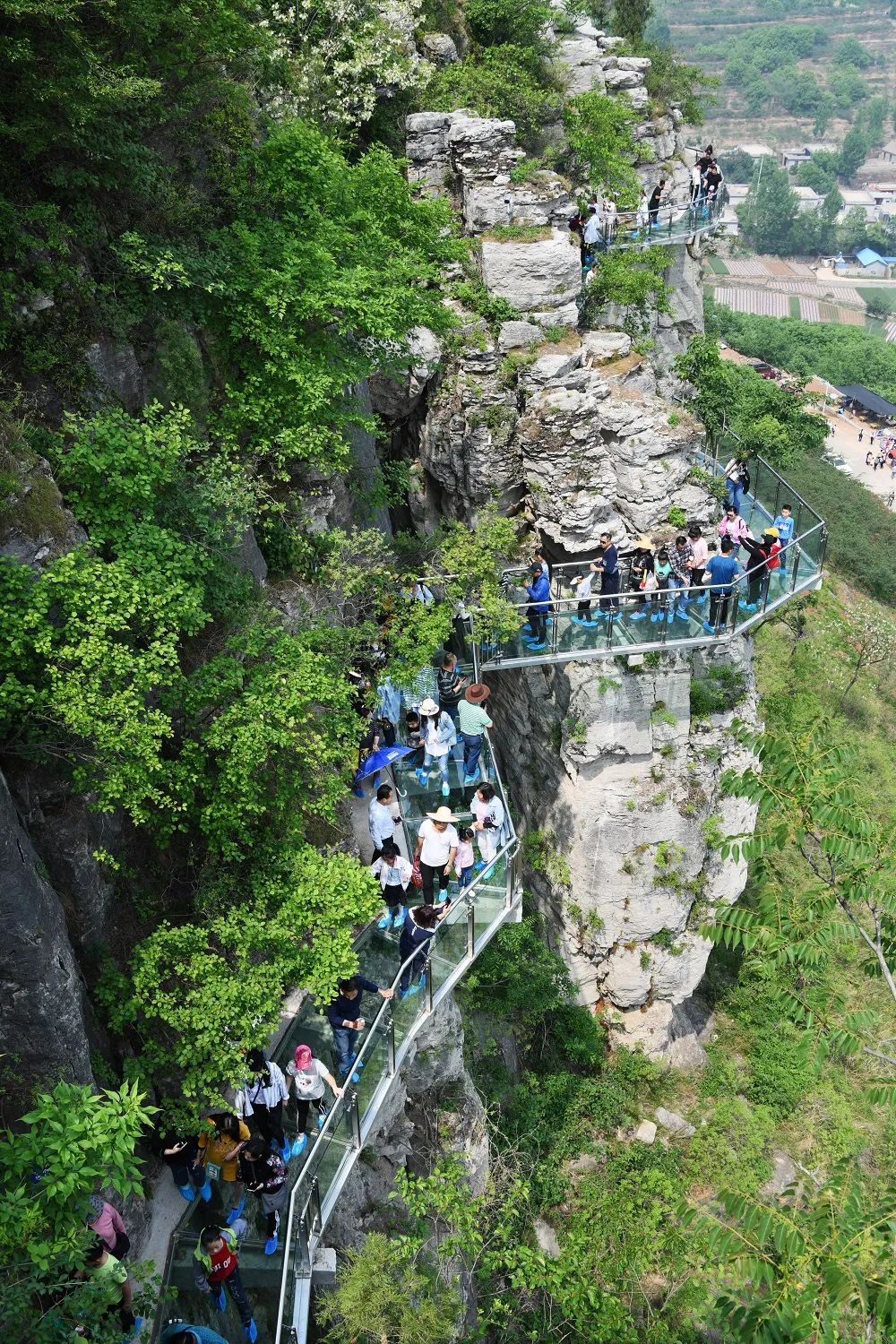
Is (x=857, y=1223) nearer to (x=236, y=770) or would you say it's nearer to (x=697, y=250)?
(x=236, y=770)

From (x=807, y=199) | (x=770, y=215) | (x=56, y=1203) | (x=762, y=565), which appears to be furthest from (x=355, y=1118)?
(x=807, y=199)

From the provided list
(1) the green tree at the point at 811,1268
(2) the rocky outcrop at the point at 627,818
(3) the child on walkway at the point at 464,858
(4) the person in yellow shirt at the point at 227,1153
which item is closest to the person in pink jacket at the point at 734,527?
(2) the rocky outcrop at the point at 627,818

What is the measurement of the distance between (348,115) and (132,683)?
46.1ft

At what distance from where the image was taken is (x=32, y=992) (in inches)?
352

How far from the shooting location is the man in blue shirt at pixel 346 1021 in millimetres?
11305

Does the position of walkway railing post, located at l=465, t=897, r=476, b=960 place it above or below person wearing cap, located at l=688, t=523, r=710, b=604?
Answer: below

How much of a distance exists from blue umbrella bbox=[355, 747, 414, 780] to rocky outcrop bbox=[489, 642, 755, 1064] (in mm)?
6083

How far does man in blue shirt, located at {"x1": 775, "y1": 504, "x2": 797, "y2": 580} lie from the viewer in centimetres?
1845

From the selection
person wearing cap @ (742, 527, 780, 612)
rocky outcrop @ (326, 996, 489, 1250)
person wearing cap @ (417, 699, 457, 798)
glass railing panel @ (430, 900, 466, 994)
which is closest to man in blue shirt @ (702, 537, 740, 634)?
person wearing cap @ (742, 527, 780, 612)

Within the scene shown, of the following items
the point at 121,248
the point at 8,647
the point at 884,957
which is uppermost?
the point at 121,248

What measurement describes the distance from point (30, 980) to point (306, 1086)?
3.36m

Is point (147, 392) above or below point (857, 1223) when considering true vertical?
above

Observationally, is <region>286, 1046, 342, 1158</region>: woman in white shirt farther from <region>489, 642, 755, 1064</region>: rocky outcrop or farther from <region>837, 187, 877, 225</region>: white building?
<region>837, 187, 877, 225</region>: white building

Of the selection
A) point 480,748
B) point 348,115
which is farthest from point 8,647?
point 348,115
